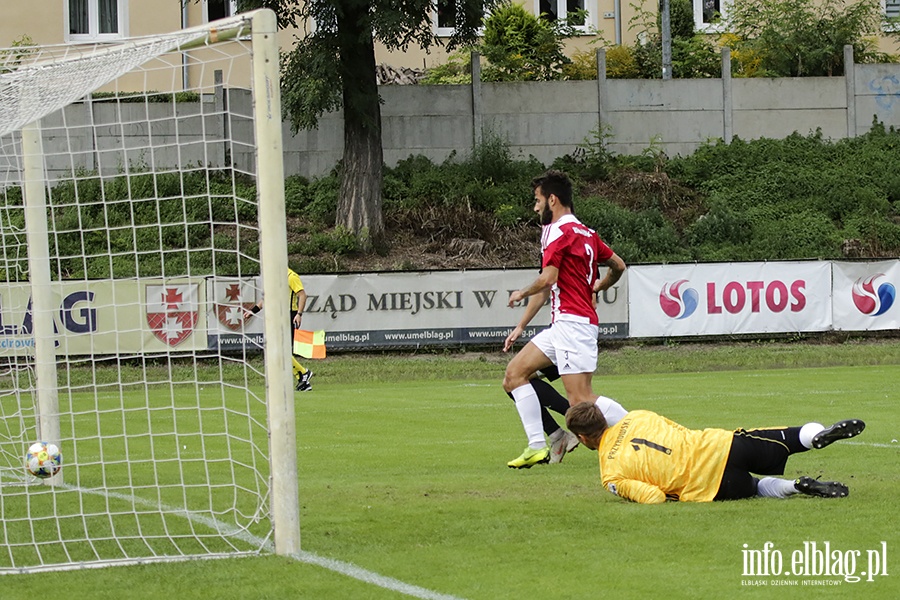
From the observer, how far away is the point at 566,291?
30.6 feet

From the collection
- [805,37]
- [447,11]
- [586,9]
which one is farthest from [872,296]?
[586,9]

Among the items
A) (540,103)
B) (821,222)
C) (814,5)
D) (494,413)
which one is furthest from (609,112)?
(494,413)

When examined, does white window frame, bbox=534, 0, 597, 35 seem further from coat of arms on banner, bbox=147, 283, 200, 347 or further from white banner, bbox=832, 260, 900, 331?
coat of arms on banner, bbox=147, 283, 200, 347

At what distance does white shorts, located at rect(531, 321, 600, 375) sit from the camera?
919cm

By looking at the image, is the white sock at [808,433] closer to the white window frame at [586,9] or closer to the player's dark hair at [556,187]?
the player's dark hair at [556,187]

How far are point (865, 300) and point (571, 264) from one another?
1779 centimetres

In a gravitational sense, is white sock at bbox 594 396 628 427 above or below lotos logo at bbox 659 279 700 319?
above

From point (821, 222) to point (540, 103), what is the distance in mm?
8004

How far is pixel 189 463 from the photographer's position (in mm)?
10219

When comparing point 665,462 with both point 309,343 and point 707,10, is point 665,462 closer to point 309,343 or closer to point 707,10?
A: point 309,343

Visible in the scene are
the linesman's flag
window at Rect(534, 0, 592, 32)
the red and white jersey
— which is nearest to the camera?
the red and white jersey

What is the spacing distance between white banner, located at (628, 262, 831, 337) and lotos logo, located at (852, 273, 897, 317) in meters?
0.65

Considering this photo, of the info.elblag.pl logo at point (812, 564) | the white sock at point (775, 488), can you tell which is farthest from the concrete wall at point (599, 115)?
the info.elblag.pl logo at point (812, 564)

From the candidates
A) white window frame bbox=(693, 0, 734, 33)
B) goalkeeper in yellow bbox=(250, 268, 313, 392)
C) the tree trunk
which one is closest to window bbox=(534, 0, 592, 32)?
white window frame bbox=(693, 0, 734, 33)
